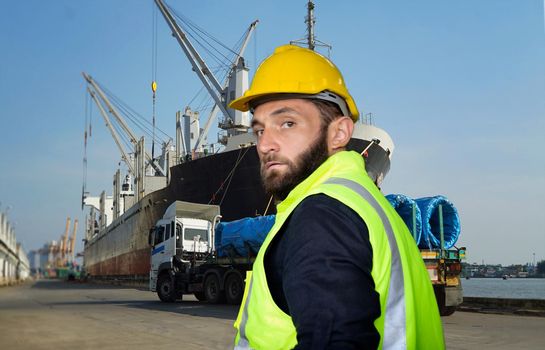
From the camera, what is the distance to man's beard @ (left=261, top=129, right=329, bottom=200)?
178 centimetres

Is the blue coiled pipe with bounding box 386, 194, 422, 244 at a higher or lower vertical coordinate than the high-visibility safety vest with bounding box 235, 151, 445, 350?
higher

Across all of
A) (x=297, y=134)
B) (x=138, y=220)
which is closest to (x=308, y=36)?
(x=138, y=220)

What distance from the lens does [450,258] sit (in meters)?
13.6

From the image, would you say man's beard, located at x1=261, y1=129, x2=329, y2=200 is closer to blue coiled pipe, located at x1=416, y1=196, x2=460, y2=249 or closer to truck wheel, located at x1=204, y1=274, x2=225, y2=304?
blue coiled pipe, located at x1=416, y1=196, x2=460, y2=249

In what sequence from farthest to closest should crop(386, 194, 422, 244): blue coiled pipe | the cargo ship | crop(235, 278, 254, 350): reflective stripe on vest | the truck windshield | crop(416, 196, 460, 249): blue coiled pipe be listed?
the cargo ship, the truck windshield, crop(416, 196, 460, 249): blue coiled pipe, crop(386, 194, 422, 244): blue coiled pipe, crop(235, 278, 254, 350): reflective stripe on vest

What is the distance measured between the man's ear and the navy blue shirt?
1.37ft

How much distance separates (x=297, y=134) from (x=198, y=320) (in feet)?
39.9

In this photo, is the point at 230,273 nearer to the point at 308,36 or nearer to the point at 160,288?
the point at 160,288

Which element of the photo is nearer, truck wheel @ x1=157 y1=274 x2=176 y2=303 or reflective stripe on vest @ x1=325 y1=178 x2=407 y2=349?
reflective stripe on vest @ x1=325 y1=178 x2=407 y2=349

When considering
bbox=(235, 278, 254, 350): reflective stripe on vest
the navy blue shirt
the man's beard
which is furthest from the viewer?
the man's beard

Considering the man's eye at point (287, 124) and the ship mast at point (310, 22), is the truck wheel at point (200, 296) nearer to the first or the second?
the ship mast at point (310, 22)

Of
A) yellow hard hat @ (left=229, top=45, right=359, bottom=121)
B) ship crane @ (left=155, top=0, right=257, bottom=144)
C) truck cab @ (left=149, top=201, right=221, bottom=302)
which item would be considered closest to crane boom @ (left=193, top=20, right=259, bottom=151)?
ship crane @ (left=155, top=0, right=257, bottom=144)

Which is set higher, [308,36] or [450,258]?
[308,36]

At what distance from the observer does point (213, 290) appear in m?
18.7
